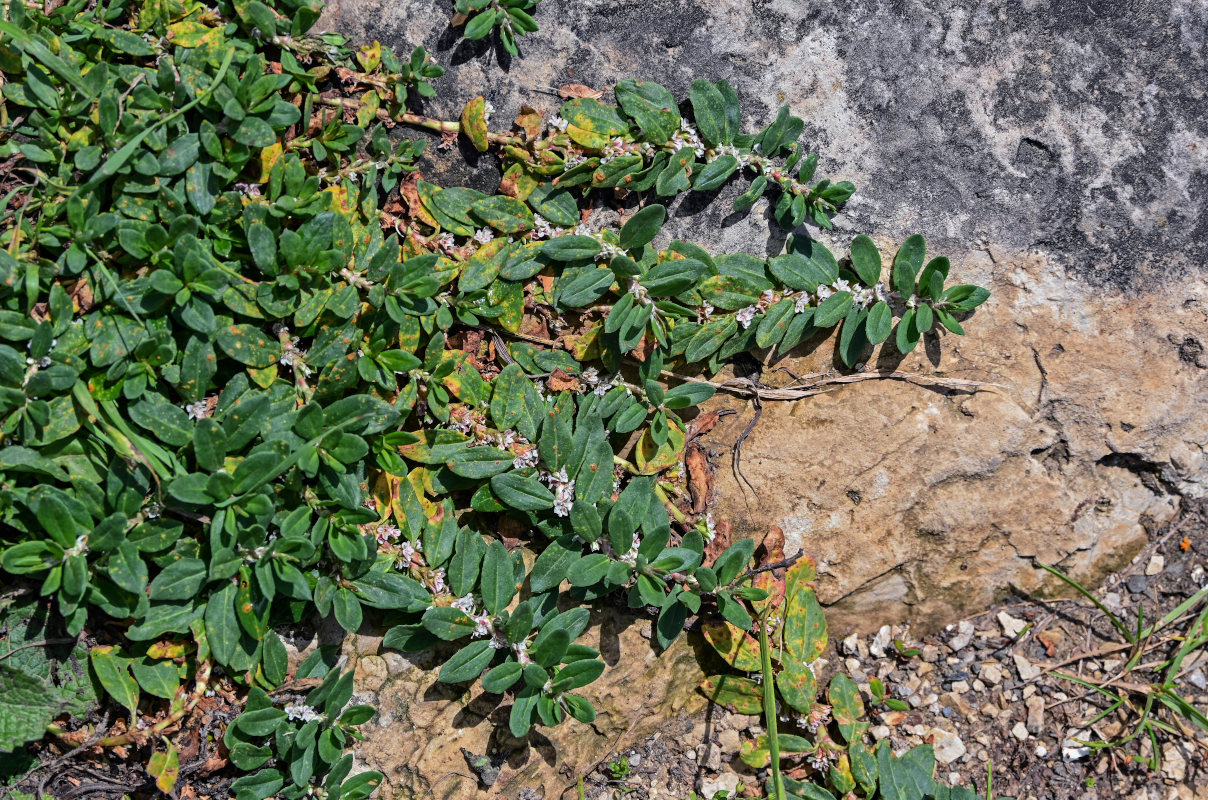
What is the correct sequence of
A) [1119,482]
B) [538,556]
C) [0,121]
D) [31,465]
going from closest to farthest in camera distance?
[31,465]
[0,121]
[538,556]
[1119,482]

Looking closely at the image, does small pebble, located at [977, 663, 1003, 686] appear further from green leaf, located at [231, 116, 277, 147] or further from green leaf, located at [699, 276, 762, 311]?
green leaf, located at [231, 116, 277, 147]

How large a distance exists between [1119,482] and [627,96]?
2.29 metres

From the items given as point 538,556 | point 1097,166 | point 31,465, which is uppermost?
point 1097,166

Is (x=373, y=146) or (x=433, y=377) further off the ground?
(x=373, y=146)

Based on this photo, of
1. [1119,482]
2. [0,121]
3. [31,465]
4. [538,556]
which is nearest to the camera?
[31,465]

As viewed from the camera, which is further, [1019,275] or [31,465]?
[1019,275]

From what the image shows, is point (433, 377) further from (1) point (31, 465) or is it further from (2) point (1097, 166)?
(2) point (1097, 166)

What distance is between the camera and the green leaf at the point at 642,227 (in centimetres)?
286

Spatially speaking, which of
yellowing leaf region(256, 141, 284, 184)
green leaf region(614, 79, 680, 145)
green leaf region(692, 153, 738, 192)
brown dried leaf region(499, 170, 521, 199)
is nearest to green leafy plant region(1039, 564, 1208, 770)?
green leaf region(692, 153, 738, 192)

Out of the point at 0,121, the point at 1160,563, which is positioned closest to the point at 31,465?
the point at 0,121

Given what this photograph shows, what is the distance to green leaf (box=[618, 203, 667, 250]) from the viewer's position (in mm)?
2859

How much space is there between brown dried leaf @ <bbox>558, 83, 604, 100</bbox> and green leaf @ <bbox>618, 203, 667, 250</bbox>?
0.48m

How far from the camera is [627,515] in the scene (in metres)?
2.77

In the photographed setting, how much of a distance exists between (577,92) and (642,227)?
586 millimetres
